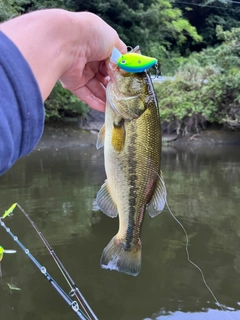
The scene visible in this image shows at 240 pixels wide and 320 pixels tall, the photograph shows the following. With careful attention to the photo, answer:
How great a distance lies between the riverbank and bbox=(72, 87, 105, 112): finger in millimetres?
11962

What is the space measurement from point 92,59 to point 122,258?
820 mm

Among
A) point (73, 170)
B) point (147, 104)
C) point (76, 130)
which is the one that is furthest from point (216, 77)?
point (147, 104)

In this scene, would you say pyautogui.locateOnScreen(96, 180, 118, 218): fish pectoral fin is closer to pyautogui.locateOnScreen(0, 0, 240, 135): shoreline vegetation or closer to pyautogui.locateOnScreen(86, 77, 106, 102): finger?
pyautogui.locateOnScreen(86, 77, 106, 102): finger

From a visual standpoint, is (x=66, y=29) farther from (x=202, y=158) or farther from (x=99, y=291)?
(x=202, y=158)

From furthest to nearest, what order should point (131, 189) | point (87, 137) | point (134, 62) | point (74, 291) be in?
point (87, 137), point (74, 291), point (131, 189), point (134, 62)

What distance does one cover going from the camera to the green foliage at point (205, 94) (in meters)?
15.2

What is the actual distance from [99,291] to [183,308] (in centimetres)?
91

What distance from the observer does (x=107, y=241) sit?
5246 millimetres

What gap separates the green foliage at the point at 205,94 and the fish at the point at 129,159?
1380cm

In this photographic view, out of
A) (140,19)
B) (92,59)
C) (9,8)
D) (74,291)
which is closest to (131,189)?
(92,59)

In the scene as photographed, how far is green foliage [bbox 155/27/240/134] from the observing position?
15227 millimetres

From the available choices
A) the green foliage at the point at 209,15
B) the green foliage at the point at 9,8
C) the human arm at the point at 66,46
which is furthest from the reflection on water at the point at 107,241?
the green foliage at the point at 209,15

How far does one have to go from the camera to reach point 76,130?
49.4 feet

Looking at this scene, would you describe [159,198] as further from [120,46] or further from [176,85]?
[176,85]
